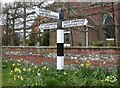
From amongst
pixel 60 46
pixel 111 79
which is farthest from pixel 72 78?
pixel 60 46

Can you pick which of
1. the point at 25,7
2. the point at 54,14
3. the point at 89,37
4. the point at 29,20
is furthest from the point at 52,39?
the point at 54,14

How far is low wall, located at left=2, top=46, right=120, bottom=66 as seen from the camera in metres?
6.97

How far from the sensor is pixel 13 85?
5.70 meters

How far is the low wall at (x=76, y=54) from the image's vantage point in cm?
697

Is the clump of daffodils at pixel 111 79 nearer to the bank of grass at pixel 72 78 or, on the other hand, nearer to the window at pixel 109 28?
the bank of grass at pixel 72 78

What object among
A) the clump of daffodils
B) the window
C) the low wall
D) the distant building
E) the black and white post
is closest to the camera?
the clump of daffodils

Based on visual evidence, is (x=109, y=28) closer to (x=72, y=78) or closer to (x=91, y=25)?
(x=91, y=25)

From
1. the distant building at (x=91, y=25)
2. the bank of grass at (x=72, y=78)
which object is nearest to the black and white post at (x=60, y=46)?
the bank of grass at (x=72, y=78)

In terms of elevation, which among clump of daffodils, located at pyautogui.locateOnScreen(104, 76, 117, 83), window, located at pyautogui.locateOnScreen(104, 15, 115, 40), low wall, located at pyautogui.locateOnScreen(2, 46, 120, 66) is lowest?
clump of daffodils, located at pyautogui.locateOnScreen(104, 76, 117, 83)

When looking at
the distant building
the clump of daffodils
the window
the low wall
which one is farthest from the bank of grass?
the window

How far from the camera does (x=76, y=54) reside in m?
7.77

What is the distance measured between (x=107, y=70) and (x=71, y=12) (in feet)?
22.9

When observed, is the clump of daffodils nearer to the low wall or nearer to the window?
the low wall

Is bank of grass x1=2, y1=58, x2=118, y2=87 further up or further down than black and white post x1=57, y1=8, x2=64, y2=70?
further down
